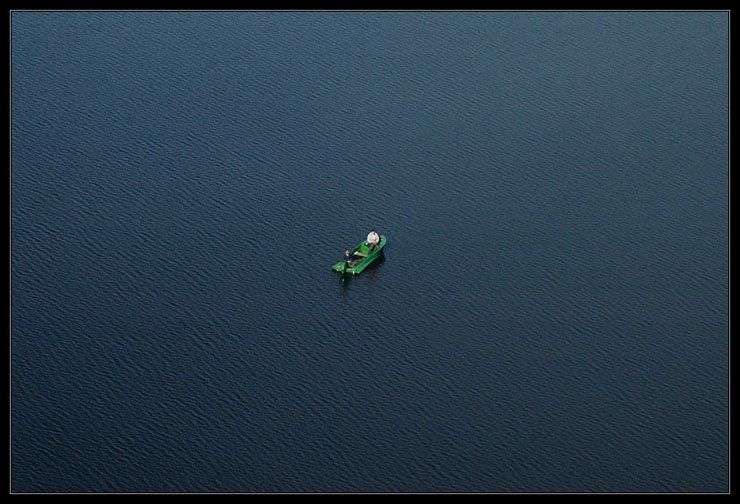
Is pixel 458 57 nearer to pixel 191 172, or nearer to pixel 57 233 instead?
pixel 191 172

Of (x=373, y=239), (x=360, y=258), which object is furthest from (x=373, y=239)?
(x=360, y=258)

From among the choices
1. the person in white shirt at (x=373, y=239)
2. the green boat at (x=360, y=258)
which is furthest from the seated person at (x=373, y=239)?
the green boat at (x=360, y=258)

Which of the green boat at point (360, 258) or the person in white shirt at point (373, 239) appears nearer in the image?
the green boat at point (360, 258)

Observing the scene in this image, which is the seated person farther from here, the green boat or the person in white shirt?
the green boat

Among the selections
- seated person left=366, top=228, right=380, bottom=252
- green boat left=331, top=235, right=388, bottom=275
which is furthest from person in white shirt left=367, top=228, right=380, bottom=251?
green boat left=331, top=235, right=388, bottom=275

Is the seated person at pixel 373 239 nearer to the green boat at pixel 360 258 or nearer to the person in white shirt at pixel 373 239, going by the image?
the person in white shirt at pixel 373 239

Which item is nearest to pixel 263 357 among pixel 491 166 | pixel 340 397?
pixel 340 397
